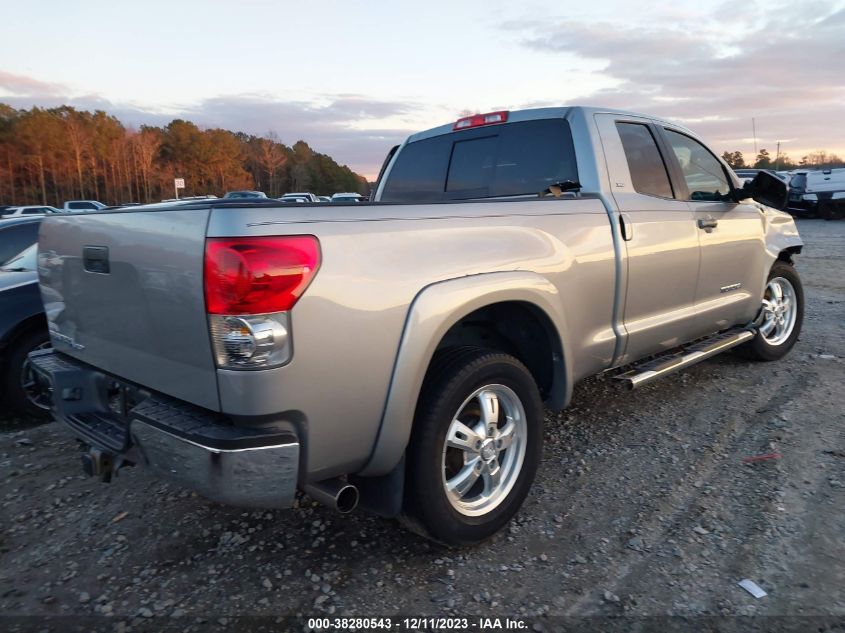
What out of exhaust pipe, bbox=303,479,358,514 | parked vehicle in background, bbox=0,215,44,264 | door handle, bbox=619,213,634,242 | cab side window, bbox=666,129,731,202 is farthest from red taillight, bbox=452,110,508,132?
parked vehicle in background, bbox=0,215,44,264

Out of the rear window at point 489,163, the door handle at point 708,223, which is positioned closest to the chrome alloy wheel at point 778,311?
the door handle at point 708,223

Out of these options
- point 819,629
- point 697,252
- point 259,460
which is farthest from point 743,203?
point 259,460

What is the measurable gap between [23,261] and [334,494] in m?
4.40

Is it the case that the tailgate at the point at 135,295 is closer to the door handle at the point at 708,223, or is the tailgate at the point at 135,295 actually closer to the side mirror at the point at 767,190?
the door handle at the point at 708,223

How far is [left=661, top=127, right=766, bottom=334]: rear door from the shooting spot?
4.26m

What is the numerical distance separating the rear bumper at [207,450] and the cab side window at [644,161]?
9.17 feet

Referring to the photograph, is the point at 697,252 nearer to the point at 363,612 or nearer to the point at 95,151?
the point at 363,612

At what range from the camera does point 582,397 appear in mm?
4738

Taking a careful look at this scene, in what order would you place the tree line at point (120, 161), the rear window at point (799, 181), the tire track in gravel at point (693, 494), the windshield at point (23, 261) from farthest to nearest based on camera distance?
the tree line at point (120, 161) → the rear window at point (799, 181) → the windshield at point (23, 261) → the tire track in gravel at point (693, 494)

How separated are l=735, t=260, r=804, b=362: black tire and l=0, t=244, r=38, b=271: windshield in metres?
6.08

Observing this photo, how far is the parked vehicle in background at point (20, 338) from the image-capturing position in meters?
4.61

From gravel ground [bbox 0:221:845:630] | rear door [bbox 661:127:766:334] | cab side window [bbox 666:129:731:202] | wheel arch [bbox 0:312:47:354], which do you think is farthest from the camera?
wheel arch [bbox 0:312:47:354]

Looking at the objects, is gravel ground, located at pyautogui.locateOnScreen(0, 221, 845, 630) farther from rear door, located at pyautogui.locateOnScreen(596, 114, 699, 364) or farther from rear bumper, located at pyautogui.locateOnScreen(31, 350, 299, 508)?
rear door, located at pyautogui.locateOnScreen(596, 114, 699, 364)

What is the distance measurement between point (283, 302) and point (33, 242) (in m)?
4.77
